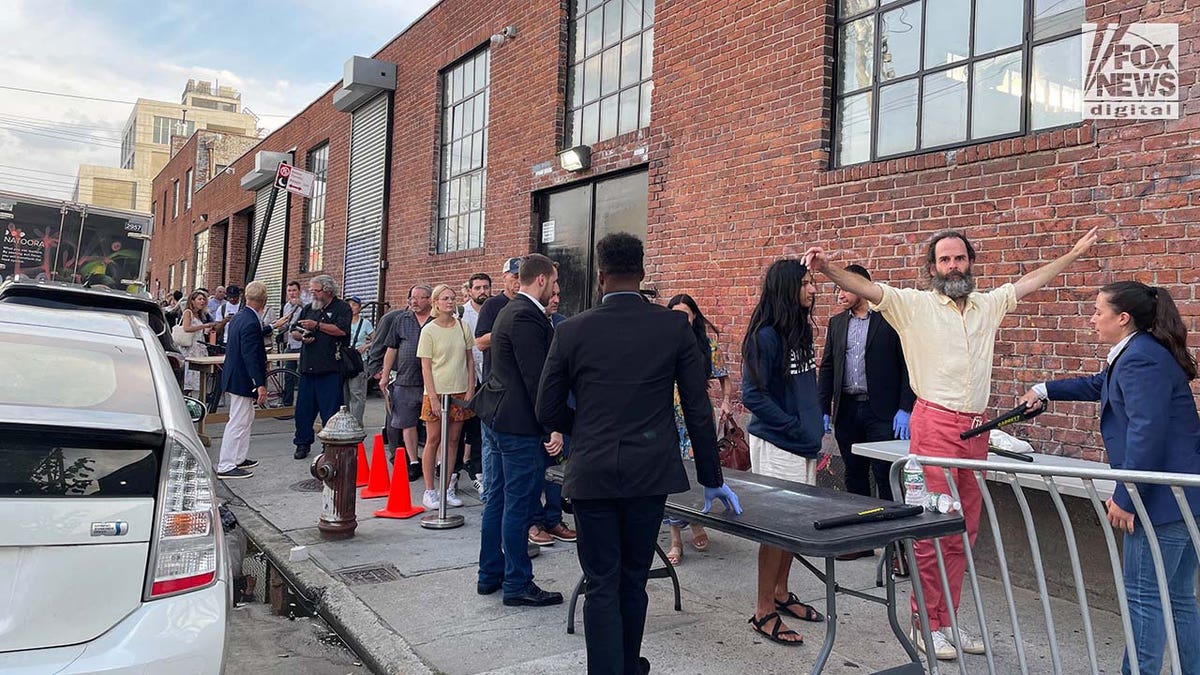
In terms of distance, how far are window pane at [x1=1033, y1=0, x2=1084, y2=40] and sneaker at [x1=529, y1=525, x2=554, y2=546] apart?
479cm

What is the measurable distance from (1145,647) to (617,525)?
2140 millimetres

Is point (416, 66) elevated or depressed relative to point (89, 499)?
elevated

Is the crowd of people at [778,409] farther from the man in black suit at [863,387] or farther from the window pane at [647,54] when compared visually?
the window pane at [647,54]

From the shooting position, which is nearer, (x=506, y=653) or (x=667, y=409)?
(x=667, y=409)

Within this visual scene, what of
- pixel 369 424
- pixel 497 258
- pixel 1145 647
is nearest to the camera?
pixel 1145 647

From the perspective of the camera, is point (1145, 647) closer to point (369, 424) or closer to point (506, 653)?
point (506, 653)

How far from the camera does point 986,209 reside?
17.3 ft

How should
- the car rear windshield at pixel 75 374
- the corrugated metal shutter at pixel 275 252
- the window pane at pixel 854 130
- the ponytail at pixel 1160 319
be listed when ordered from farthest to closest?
the corrugated metal shutter at pixel 275 252
the window pane at pixel 854 130
the ponytail at pixel 1160 319
the car rear windshield at pixel 75 374

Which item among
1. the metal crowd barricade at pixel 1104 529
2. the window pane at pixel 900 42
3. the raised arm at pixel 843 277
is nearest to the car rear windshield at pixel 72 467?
the raised arm at pixel 843 277

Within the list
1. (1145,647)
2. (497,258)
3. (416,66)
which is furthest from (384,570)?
(416,66)

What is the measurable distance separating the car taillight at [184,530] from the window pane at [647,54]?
23.2 ft

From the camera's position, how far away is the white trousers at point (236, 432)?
793cm

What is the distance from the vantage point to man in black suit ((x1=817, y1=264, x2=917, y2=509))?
206 inches

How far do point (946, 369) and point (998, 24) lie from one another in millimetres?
3031
